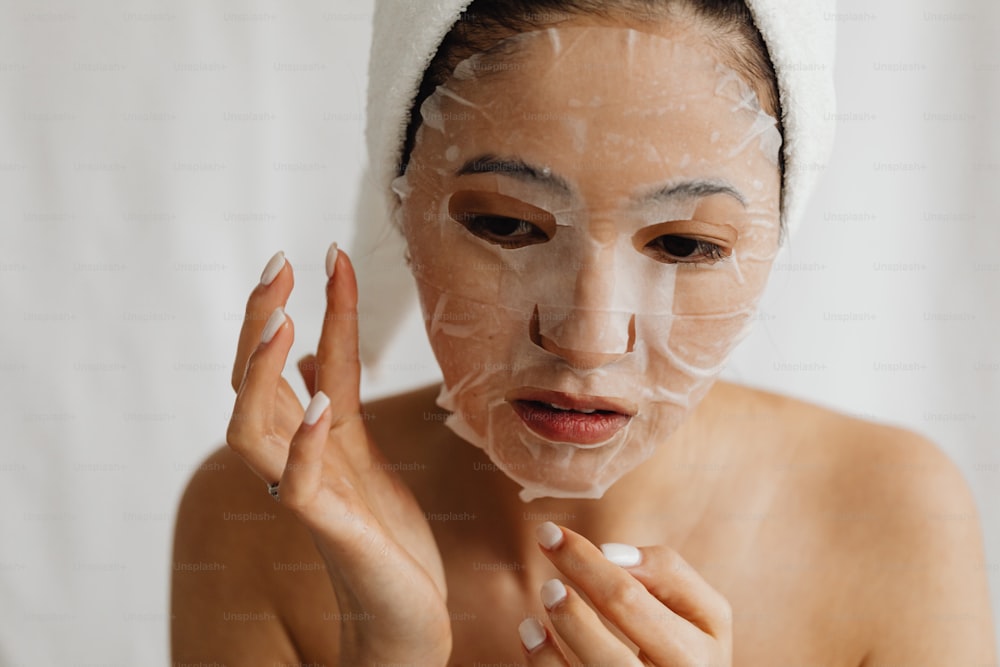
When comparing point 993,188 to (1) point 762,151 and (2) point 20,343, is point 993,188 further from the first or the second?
(2) point 20,343

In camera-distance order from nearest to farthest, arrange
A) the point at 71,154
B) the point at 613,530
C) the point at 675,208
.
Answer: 1. the point at 675,208
2. the point at 613,530
3. the point at 71,154

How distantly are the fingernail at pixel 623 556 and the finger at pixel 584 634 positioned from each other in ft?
0.14

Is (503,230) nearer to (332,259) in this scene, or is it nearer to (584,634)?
(332,259)

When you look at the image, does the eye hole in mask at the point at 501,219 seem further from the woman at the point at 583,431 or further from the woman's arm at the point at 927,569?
the woman's arm at the point at 927,569

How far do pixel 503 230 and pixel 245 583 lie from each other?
45 cm

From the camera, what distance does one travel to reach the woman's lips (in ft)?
2.26

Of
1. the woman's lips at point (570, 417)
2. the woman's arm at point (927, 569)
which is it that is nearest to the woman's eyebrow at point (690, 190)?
the woman's lips at point (570, 417)

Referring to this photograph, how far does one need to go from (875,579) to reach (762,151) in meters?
0.44

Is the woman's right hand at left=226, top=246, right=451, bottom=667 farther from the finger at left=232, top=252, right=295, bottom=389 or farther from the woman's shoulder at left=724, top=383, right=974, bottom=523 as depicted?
the woman's shoulder at left=724, top=383, right=974, bottom=523

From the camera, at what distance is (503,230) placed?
0.68 m

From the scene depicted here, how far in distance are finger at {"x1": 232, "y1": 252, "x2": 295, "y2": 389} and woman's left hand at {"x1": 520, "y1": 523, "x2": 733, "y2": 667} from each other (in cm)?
24

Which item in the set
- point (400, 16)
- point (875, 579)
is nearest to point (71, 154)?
point (400, 16)

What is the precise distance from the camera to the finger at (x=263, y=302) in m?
0.68

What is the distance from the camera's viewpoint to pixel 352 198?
1152mm
